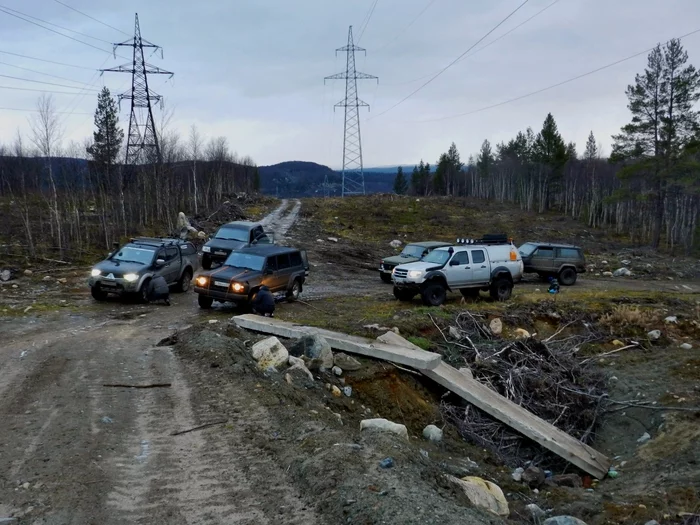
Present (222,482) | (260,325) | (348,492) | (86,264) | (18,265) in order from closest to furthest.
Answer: (348,492)
(222,482)
(260,325)
(18,265)
(86,264)

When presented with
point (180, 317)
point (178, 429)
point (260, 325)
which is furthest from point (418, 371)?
point (180, 317)

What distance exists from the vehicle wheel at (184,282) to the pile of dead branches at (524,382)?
9.46 m

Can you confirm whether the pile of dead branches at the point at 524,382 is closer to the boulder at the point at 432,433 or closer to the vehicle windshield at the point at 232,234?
the boulder at the point at 432,433

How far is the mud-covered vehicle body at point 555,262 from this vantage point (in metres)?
27.0

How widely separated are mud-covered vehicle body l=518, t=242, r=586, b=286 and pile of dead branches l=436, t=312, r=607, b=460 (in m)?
12.8

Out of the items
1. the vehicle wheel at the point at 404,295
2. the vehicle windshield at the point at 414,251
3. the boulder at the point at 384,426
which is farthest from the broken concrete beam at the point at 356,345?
the vehicle windshield at the point at 414,251

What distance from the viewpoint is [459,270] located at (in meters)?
19.3

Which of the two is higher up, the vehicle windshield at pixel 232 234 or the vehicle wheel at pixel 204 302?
the vehicle windshield at pixel 232 234

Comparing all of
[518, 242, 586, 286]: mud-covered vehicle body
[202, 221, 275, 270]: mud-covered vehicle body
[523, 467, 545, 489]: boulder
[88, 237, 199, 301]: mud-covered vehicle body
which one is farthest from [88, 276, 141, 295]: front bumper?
[518, 242, 586, 286]: mud-covered vehicle body

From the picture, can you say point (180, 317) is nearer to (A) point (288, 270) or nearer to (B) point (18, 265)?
(A) point (288, 270)

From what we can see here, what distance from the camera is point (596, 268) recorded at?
33250 millimetres

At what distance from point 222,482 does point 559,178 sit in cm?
8219

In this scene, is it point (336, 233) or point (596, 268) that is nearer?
point (596, 268)

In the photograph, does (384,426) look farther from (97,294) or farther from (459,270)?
(97,294)
